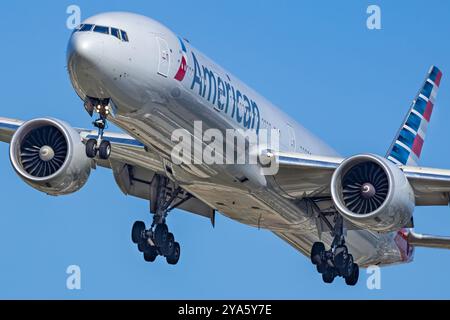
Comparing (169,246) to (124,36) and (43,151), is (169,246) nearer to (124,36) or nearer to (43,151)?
(43,151)

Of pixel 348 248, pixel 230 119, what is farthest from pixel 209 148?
pixel 348 248

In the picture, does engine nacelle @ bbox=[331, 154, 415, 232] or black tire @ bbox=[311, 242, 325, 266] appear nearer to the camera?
engine nacelle @ bbox=[331, 154, 415, 232]

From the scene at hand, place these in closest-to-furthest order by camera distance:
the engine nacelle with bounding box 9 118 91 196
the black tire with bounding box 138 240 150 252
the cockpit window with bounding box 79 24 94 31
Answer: the cockpit window with bounding box 79 24 94 31, the engine nacelle with bounding box 9 118 91 196, the black tire with bounding box 138 240 150 252

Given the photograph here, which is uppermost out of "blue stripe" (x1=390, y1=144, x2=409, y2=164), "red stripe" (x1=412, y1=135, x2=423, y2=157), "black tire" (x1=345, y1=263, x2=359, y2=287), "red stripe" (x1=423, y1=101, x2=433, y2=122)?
"red stripe" (x1=423, y1=101, x2=433, y2=122)

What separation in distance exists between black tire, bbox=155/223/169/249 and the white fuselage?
2.27 metres

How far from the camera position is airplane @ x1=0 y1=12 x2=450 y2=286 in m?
33.9

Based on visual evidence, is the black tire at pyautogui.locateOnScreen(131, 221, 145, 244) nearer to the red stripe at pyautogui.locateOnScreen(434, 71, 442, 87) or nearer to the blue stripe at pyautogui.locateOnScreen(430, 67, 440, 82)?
the blue stripe at pyautogui.locateOnScreen(430, 67, 440, 82)

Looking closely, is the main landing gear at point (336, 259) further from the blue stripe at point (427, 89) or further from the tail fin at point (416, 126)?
the blue stripe at point (427, 89)

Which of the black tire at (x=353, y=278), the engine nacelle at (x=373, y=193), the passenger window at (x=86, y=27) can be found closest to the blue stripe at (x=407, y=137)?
the black tire at (x=353, y=278)

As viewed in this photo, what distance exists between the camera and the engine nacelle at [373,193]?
122ft

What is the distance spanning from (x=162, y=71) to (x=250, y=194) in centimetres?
583

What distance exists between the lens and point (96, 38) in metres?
33.1

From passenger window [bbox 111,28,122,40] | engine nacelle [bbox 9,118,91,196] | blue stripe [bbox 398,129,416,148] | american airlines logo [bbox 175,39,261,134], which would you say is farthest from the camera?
blue stripe [bbox 398,129,416,148]

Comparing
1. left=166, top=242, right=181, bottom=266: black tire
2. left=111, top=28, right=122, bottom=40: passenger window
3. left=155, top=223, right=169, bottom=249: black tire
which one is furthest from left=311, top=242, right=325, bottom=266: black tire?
left=111, top=28, right=122, bottom=40: passenger window
